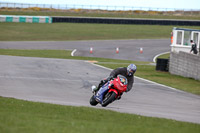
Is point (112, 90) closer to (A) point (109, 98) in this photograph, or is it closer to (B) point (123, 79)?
(A) point (109, 98)

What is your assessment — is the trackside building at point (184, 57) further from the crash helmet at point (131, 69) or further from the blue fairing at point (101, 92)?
the blue fairing at point (101, 92)

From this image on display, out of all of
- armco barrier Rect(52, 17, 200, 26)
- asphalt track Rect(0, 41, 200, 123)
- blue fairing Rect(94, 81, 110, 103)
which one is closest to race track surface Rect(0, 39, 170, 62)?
asphalt track Rect(0, 41, 200, 123)

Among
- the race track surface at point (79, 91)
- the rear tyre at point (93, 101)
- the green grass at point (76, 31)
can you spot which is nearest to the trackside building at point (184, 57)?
the race track surface at point (79, 91)

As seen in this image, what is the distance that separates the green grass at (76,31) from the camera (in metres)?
52.5

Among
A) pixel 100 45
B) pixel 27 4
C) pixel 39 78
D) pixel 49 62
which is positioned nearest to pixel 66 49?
pixel 100 45

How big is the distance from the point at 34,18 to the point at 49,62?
39517mm

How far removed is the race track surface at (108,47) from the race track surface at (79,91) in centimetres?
1310

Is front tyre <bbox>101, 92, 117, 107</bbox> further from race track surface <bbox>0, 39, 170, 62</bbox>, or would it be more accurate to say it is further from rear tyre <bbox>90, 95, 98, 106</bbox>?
race track surface <bbox>0, 39, 170, 62</bbox>

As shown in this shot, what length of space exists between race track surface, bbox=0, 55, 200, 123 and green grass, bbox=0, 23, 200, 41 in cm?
2519

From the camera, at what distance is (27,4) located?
91000 mm

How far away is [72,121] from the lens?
9.02 meters

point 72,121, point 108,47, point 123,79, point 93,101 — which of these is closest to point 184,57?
point 93,101

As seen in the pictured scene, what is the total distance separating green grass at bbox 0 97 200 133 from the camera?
7820 millimetres

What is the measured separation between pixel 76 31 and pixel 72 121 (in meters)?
51.4
